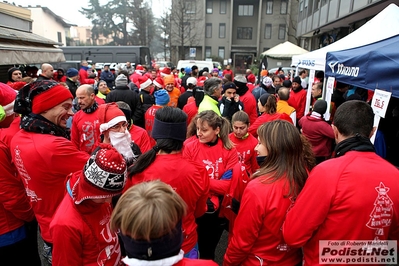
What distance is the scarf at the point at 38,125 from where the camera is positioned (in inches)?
87.7

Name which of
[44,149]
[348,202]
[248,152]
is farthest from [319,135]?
[44,149]

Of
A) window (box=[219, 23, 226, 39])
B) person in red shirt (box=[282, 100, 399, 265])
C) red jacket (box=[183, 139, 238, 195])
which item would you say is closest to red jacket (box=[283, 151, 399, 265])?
person in red shirt (box=[282, 100, 399, 265])

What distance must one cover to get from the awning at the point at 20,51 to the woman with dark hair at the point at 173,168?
4.65 meters

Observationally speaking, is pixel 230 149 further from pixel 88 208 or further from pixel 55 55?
pixel 55 55

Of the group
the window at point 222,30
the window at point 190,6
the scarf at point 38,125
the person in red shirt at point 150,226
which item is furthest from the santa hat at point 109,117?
the window at point 222,30

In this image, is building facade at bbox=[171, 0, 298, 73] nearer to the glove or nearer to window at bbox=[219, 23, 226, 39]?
window at bbox=[219, 23, 226, 39]

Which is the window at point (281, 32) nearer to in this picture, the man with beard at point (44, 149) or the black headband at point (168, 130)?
the black headband at point (168, 130)

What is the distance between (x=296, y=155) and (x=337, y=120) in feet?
1.28

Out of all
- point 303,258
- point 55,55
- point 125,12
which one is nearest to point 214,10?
point 125,12

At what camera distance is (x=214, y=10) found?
3900 cm

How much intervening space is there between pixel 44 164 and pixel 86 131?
1895mm

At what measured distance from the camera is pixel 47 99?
2316 mm

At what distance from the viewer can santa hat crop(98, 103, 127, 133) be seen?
2.98m

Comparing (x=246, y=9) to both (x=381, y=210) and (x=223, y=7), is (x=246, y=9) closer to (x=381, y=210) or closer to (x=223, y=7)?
(x=223, y=7)
